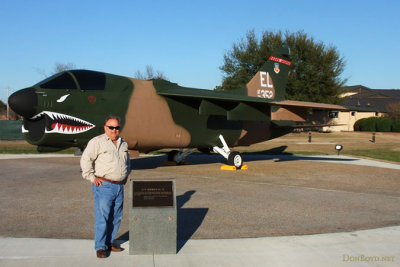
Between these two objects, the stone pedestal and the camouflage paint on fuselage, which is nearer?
the stone pedestal

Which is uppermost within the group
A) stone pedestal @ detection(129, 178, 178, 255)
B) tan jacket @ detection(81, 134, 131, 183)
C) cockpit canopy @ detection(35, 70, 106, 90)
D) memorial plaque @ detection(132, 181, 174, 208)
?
cockpit canopy @ detection(35, 70, 106, 90)

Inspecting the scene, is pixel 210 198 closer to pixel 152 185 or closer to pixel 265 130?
pixel 152 185

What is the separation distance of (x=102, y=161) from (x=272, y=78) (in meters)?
14.8

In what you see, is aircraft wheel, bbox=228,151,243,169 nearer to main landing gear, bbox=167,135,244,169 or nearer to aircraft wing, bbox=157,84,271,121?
main landing gear, bbox=167,135,244,169

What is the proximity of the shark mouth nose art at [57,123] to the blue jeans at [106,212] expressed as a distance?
667cm

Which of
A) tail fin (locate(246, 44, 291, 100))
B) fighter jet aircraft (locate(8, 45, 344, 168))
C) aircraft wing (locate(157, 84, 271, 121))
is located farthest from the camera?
tail fin (locate(246, 44, 291, 100))

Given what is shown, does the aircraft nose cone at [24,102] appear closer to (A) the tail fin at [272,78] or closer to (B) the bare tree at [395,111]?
(A) the tail fin at [272,78]

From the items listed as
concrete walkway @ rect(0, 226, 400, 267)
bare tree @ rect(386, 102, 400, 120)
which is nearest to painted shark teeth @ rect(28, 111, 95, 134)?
concrete walkway @ rect(0, 226, 400, 267)

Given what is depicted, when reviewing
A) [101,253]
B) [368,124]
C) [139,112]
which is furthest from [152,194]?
[368,124]

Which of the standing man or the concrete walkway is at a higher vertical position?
the standing man

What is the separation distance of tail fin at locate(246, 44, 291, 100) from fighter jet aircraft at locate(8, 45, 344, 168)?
229 mm

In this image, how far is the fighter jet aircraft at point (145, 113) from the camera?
11.3m

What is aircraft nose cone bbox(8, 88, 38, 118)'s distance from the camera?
10.5 metres

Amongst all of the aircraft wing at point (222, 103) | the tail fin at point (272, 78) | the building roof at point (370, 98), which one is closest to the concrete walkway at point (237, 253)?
the aircraft wing at point (222, 103)
